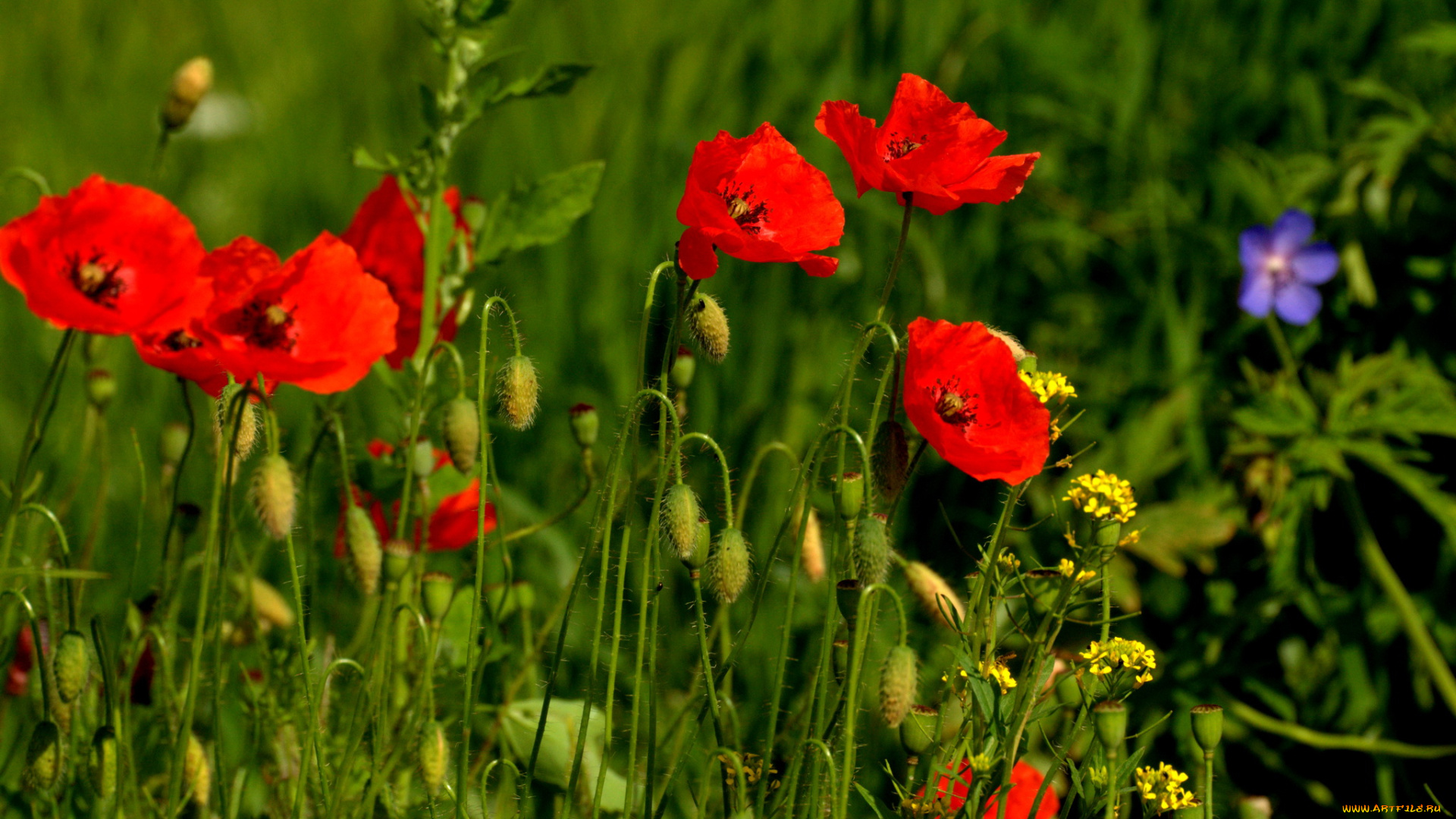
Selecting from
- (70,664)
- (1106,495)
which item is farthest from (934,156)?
(70,664)

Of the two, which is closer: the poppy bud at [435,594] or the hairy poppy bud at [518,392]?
the hairy poppy bud at [518,392]

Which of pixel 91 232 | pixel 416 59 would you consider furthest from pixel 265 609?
pixel 416 59

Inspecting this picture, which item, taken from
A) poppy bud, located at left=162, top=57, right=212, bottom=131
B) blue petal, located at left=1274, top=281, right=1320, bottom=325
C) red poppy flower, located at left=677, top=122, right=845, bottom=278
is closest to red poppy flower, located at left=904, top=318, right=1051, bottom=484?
red poppy flower, located at left=677, top=122, right=845, bottom=278

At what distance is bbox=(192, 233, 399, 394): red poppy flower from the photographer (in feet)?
4.34

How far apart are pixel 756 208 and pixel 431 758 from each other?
630 mm

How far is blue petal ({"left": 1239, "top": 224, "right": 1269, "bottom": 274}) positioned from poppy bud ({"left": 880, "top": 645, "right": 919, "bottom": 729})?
149 cm

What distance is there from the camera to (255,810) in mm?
1804

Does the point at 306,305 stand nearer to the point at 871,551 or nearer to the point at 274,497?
the point at 274,497

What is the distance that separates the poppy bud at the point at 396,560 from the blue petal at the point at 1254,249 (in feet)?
5.27

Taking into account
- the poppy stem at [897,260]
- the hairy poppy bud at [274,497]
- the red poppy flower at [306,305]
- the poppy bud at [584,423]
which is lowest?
the poppy bud at [584,423]

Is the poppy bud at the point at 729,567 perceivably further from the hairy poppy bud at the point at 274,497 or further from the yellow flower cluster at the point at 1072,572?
the hairy poppy bud at the point at 274,497

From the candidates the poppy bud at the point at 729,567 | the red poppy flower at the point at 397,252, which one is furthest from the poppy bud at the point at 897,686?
the red poppy flower at the point at 397,252

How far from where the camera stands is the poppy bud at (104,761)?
4.31 feet

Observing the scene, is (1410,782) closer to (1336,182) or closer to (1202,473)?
(1202,473)
